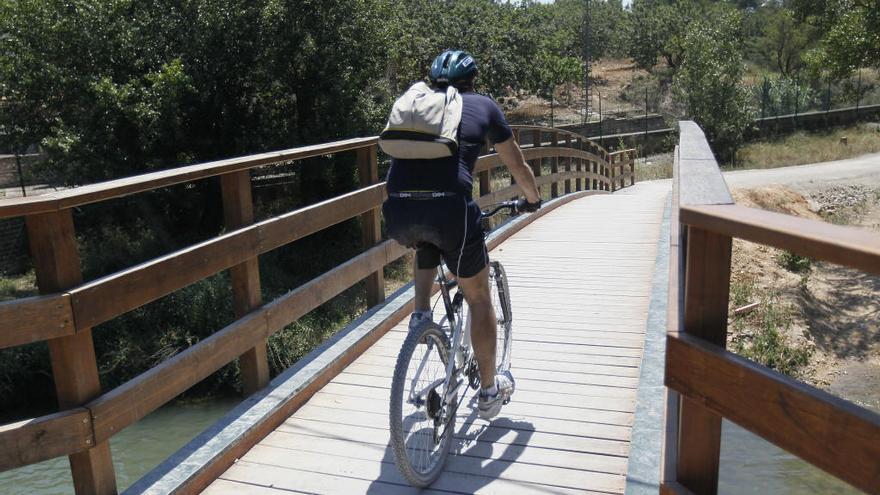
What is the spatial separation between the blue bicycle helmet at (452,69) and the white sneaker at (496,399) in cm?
138

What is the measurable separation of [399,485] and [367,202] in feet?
8.07

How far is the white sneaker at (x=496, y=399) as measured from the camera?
3643mm

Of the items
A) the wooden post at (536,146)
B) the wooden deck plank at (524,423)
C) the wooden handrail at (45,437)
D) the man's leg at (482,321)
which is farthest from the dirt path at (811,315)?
the wooden handrail at (45,437)

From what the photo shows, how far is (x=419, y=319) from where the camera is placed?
332 cm

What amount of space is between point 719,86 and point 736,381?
35.8m

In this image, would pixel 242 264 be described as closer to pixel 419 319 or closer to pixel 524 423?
pixel 419 319

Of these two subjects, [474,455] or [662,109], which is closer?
[474,455]

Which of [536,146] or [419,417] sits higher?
[536,146]

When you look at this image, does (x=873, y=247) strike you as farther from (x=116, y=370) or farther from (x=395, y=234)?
(x=116, y=370)

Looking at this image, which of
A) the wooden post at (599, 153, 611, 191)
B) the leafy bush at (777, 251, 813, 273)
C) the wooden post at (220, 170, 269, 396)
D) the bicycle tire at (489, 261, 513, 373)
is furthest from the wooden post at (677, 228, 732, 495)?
the wooden post at (599, 153, 611, 191)

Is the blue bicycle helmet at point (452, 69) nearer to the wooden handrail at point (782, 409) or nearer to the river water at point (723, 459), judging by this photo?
the wooden handrail at point (782, 409)

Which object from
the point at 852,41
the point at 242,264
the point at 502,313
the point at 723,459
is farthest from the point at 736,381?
the point at 852,41

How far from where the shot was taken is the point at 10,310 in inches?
103

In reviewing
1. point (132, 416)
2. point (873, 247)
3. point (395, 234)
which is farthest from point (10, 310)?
point (873, 247)
